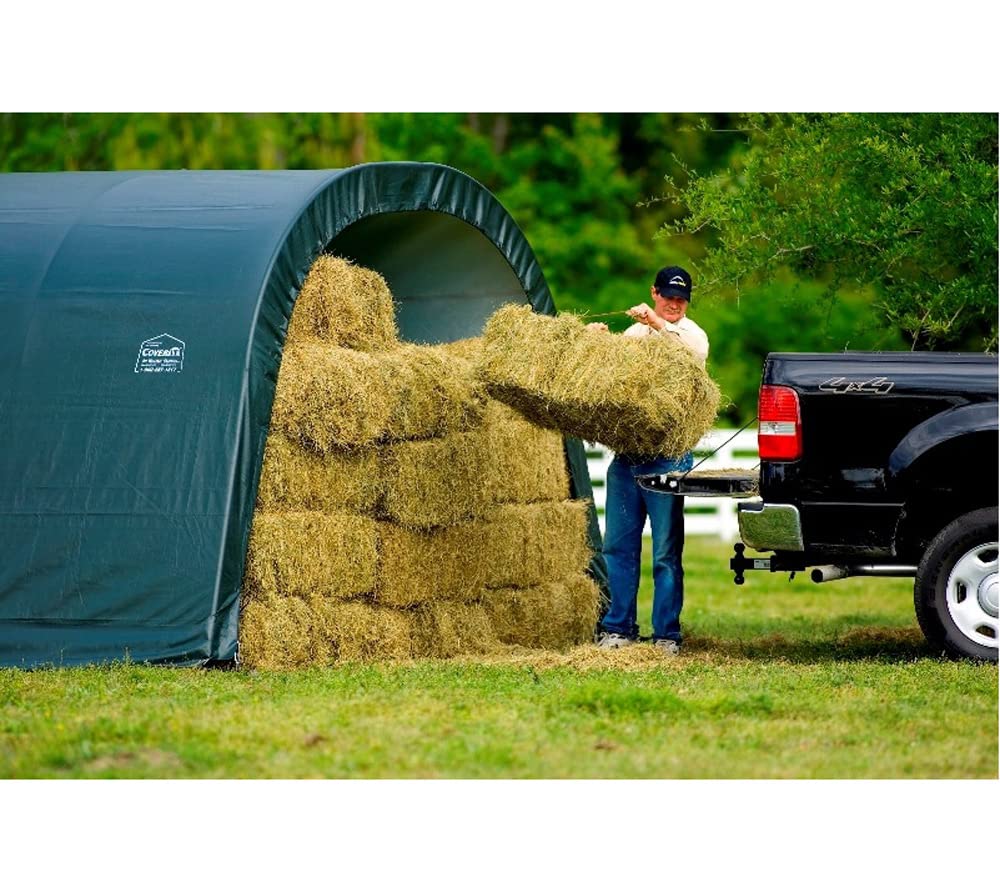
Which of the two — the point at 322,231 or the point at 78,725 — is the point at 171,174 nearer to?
the point at 322,231

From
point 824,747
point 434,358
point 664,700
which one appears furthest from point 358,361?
point 824,747

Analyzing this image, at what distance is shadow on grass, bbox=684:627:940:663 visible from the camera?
34.3 feet

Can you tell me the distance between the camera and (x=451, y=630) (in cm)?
1057

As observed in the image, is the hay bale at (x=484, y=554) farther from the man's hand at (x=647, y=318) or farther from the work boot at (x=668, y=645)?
the man's hand at (x=647, y=318)

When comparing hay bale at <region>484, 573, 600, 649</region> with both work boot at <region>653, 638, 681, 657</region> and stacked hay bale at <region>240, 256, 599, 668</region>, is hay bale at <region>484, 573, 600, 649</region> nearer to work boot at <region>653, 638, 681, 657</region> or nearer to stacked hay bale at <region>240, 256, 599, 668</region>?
stacked hay bale at <region>240, 256, 599, 668</region>

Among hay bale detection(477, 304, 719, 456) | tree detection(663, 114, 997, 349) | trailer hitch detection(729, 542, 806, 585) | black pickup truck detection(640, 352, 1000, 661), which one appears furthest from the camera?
tree detection(663, 114, 997, 349)

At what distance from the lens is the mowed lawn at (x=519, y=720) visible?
6734 millimetres

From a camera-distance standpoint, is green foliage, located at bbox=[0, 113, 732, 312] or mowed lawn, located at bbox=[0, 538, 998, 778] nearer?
mowed lawn, located at bbox=[0, 538, 998, 778]

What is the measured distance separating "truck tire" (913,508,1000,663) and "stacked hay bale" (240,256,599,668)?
291 cm

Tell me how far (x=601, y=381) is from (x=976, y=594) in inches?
93.0

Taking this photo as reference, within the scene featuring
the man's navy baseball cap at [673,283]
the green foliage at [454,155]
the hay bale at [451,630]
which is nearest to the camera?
the man's navy baseball cap at [673,283]

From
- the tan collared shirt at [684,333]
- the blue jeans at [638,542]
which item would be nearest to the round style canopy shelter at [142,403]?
the tan collared shirt at [684,333]

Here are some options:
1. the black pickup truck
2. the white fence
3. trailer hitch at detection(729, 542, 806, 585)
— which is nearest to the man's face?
the black pickup truck
